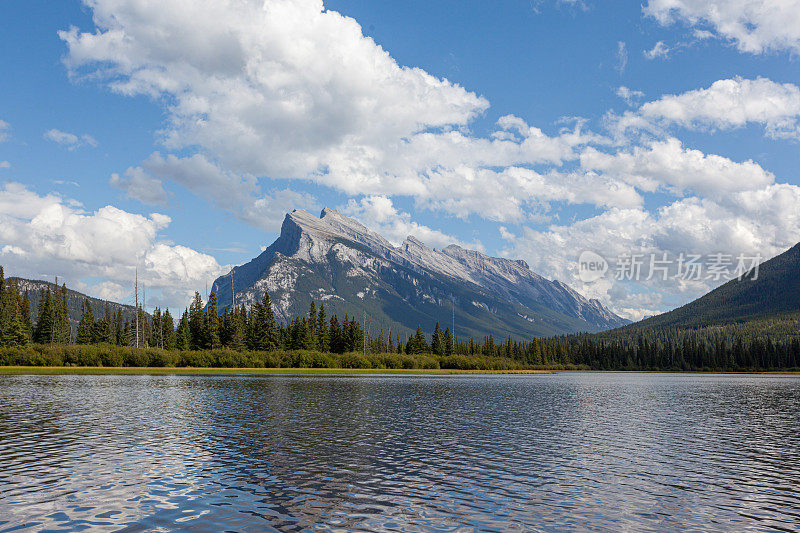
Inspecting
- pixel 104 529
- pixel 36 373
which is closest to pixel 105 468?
pixel 104 529

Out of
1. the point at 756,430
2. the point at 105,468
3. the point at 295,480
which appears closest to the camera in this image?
the point at 295,480

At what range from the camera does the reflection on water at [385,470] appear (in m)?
22.0

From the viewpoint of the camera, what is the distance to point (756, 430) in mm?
50750

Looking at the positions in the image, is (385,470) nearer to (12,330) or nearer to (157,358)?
(157,358)

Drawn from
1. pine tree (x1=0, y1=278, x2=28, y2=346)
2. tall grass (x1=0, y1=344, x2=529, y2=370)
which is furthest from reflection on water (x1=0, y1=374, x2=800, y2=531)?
pine tree (x1=0, y1=278, x2=28, y2=346)

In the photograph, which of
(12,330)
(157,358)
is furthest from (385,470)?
(12,330)

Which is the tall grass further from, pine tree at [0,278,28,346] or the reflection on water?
the reflection on water

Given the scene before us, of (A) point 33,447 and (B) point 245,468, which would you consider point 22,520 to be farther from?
(A) point 33,447

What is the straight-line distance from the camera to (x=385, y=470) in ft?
102

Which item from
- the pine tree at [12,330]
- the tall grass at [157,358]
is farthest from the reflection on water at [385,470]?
the pine tree at [12,330]

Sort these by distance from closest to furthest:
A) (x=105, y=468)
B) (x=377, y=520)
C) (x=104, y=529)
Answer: (x=104, y=529), (x=377, y=520), (x=105, y=468)

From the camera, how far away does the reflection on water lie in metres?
22.0

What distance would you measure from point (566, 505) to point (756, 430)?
37367 millimetres

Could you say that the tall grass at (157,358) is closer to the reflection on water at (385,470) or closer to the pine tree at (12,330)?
the pine tree at (12,330)
